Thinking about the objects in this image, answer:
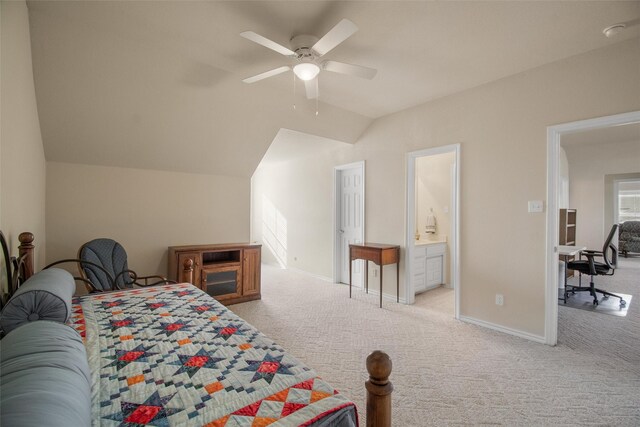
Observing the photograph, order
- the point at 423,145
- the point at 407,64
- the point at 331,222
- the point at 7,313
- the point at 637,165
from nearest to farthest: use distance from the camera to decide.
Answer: the point at 7,313, the point at 407,64, the point at 423,145, the point at 331,222, the point at 637,165

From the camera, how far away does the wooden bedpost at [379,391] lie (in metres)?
0.97

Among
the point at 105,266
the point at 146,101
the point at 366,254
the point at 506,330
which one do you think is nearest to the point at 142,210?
the point at 105,266

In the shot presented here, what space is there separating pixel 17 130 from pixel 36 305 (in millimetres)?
1290

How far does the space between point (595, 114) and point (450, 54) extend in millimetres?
1392

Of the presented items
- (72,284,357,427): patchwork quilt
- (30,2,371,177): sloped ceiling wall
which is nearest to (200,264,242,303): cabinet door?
(30,2,371,177): sloped ceiling wall

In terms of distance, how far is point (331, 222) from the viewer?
214 inches

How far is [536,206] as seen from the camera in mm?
3000

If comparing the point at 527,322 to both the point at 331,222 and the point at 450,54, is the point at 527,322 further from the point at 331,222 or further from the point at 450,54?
the point at 331,222

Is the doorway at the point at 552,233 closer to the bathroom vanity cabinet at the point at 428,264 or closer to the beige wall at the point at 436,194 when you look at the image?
the bathroom vanity cabinet at the point at 428,264

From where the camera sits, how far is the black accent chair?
10.2 ft

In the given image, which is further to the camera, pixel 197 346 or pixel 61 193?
pixel 61 193

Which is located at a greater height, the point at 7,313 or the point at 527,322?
the point at 7,313

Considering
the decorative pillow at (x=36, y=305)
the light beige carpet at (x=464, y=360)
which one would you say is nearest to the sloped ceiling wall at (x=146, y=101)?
the decorative pillow at (x=36, y=305)

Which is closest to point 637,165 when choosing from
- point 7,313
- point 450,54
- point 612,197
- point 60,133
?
point 612,197
